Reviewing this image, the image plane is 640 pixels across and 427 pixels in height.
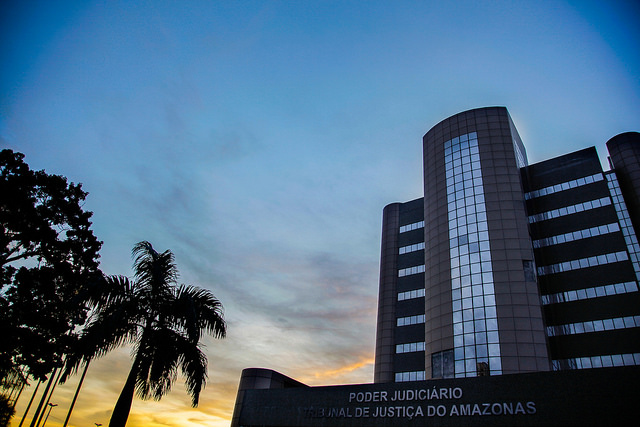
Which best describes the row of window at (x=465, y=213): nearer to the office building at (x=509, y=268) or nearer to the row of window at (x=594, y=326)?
the office building at (x=509, y=268)

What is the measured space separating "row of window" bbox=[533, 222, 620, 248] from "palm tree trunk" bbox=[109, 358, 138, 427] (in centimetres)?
5580

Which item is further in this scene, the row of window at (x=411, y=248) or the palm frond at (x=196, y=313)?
the row of window at (x=411, y=248)

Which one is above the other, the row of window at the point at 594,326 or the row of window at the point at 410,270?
the row of window at the point at 410,270

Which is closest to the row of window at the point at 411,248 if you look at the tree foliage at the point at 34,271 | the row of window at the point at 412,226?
the row of window at the point at 412,226

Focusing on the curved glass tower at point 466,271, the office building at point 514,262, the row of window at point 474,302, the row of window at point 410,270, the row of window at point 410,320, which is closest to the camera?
the office building at point 514,262

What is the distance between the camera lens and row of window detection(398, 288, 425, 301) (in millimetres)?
64625

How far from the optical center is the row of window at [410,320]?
62375 millimetres

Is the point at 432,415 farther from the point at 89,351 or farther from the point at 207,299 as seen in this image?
the point at 89,351

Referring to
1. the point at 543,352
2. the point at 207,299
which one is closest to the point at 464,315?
the point at 543,352

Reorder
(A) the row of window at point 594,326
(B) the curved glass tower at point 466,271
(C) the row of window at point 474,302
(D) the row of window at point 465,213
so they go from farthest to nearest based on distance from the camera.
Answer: (D) the row of window at point 465,213, (C) the row of window at point 474,302, (B) the curved glass tower at point 466,271, (A) the row of window at point 594,326

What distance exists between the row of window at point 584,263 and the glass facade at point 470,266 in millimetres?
8397

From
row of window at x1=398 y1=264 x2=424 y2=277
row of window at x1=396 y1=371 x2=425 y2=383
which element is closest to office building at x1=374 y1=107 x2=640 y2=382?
row of window at x1=396 y1=371 x2=425 y2=383

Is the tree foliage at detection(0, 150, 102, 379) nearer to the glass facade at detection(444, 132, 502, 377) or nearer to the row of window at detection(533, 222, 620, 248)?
the glass facade at detection(444, 132, 502, 377)

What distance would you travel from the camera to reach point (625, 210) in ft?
168
